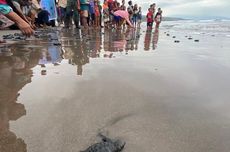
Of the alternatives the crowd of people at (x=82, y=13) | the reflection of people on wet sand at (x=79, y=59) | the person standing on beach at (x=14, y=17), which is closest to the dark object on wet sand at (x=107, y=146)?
the person standing on beach at (x=14, y=17)

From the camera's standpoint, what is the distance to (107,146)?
1.91 meters

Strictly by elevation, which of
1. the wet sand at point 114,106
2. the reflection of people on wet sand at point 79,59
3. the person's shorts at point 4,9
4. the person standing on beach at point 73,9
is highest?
the person's shorts at point 4,9

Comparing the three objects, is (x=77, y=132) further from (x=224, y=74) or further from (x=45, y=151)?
(x=224, y=74)

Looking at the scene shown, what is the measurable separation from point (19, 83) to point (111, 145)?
1.83 meters

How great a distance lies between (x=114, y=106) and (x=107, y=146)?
0.91 m

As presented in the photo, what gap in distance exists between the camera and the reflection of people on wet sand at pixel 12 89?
2.03 metres

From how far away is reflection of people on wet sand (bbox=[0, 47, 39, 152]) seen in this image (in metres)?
2.03

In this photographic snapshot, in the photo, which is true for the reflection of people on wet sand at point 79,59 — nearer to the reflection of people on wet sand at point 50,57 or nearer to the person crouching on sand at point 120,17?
the reflection of people on wet sand at point 50,57

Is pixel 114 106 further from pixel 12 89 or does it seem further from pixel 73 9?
pixel 73 9

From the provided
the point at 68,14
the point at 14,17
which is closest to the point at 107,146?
the point at 14,17

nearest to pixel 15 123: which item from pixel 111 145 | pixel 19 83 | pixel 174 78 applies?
pixel 111 145

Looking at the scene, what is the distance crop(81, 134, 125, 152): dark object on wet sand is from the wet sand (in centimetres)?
6

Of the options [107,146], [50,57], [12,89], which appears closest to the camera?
[107,146]

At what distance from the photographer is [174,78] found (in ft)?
12.9
